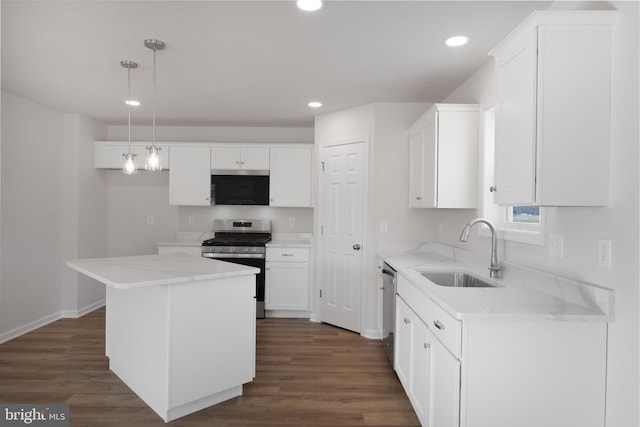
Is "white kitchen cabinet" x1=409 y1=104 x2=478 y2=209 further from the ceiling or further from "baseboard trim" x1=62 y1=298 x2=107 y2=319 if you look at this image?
"baseboard trim" x1=62 y1=298 x2=107 y2=319

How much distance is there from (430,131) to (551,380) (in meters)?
1.93

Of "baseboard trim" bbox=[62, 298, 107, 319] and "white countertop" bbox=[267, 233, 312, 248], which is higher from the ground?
"white countertop" bbox=[267, 233, 312, 248]

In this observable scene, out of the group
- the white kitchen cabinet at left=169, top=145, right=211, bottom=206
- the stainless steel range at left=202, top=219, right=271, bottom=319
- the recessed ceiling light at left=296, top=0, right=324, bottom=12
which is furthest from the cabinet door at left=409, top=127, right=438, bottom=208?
the white kitchen cabinet at left=169, top=145, right=211, bottom=206

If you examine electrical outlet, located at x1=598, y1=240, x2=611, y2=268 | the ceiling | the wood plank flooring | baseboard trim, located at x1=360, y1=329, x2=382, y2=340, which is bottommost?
the wood plank flooring

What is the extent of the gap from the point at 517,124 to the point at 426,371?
1.37m

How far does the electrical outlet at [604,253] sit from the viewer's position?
1.51 metres

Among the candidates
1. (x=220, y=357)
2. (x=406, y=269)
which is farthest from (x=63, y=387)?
(x=406, y=269)

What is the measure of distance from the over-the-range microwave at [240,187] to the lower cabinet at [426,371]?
251 centimetres

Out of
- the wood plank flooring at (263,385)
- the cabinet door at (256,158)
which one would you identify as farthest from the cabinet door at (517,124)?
the cabinet door at (256,158)

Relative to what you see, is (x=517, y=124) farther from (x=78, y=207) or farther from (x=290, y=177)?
(x=78, y=207)

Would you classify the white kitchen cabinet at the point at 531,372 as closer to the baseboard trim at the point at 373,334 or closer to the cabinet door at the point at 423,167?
the cabinet door at the point at 423,167

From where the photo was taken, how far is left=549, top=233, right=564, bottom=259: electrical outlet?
71.5 inches

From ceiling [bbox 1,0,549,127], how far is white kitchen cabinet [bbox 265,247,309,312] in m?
1.73

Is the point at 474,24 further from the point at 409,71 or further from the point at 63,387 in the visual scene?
the point at 63,387
